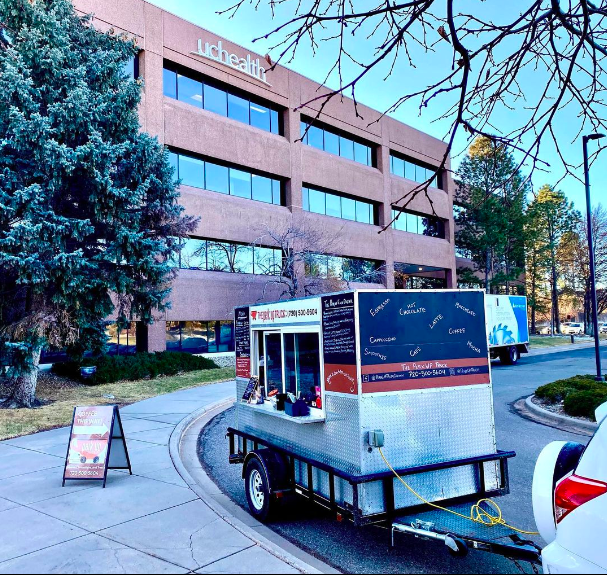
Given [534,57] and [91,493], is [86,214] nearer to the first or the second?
[91,493]

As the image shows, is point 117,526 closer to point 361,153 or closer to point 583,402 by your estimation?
point 583,402

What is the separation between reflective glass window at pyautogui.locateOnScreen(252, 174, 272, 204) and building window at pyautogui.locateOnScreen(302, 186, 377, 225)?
2605 mm

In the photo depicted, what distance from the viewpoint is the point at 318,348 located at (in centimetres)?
602

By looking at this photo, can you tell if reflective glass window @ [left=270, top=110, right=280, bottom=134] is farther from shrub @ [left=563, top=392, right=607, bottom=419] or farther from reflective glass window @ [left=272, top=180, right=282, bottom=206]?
shrub @ [left=563, top=392, right=607, bottom=419]

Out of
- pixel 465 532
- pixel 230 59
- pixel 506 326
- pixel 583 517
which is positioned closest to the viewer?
pixel 583 517

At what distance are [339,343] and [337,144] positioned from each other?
103 feet

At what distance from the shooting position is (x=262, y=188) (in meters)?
30.3

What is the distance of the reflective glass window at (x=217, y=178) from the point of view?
2744 cm

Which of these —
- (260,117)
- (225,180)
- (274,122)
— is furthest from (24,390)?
(274,122)

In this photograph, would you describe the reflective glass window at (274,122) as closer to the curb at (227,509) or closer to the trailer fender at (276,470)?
the curb at (227,509)

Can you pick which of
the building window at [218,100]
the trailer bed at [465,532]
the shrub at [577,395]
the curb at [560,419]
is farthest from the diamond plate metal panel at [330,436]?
the building window at [218,100]

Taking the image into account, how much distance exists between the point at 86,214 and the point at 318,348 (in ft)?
41.6

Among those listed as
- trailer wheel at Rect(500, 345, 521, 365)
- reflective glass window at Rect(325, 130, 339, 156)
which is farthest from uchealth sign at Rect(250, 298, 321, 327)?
reflective glass window at Rect(325, 130, 339, 156)

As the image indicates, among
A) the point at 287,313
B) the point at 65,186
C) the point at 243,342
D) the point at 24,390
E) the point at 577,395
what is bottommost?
the point at 577,395
